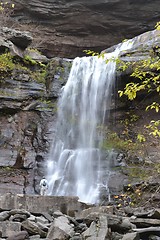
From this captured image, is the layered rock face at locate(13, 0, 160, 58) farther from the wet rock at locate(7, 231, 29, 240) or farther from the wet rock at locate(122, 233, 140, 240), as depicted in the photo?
the wet rock at locate(122, 233, 140, 240)

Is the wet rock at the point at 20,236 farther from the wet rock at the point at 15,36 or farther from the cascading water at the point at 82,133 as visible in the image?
the wet rock at the point at 15,36

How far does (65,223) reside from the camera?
5797 millimetres

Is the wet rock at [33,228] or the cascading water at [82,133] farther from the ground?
the cascading water at [82,133]

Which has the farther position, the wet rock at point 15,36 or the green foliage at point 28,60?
the green foliage at point 28,60

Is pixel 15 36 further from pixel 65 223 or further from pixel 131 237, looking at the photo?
pixel 131 237

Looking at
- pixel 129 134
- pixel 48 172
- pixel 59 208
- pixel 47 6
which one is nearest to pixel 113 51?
pixel 129 134

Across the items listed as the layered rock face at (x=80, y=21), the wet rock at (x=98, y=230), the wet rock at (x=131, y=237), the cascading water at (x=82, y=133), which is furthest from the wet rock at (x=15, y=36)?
the wet rock at (x=131, y=237)

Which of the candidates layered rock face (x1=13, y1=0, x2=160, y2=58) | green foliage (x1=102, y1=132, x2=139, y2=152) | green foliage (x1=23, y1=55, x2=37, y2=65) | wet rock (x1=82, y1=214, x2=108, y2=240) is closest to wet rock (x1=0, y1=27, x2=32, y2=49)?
green foliage (x1=23, y1=55, x2=37, y2=65)

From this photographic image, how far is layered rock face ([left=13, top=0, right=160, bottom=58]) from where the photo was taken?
2314 centimetres

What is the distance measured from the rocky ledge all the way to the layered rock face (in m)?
17.0

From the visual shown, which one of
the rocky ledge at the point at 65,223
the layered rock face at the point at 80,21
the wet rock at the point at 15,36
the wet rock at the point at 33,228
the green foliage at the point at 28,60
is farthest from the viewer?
the layered rock face at the point at 80,21

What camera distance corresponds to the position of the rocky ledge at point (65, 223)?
17.7ft

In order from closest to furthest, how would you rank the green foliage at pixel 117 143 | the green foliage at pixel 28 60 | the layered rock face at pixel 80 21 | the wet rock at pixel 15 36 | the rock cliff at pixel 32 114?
the rock cliff at pixel 32 114 → the green foliage at pixel 117 143 → the wet rock at pixel 15 36 → the green foliage at pixel 28 60 → the layered rock face at pixel 80 21

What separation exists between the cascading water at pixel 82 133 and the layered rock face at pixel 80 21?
5273 millimetres
